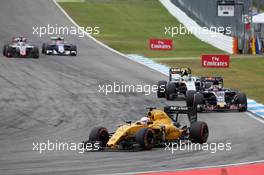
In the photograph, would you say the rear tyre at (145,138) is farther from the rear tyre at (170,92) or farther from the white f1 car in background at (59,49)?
the white f1 car in background at (59,49)

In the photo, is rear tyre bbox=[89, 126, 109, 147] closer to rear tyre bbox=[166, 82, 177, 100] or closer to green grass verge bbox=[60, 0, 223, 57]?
rear tyre bbox=[166, 82, 177, 100]

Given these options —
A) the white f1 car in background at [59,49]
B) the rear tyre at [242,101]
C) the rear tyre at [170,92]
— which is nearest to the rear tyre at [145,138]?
the rear tyre at [242,101]

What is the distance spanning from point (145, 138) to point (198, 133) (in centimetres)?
155

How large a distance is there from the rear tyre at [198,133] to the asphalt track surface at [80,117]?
0.52 metres

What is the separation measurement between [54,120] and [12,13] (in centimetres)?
3680

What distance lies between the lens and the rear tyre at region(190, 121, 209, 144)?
59.6 feet

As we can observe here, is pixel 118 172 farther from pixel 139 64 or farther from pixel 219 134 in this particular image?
pixel 139 64

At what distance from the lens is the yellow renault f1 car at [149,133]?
680 inches

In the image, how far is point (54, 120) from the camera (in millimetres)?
22484

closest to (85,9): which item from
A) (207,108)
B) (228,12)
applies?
(228,12)

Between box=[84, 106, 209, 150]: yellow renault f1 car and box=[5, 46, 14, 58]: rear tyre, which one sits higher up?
box=[5, 46, 14, 58]: rear tyre

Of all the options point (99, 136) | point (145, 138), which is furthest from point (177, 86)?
point (145, 138)

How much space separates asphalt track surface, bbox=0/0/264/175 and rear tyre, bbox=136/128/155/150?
7.5 inches

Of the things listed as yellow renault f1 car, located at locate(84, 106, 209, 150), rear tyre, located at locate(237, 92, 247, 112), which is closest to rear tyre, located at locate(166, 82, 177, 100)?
rear tyre, located at locate(237, 92, 247, 112)
